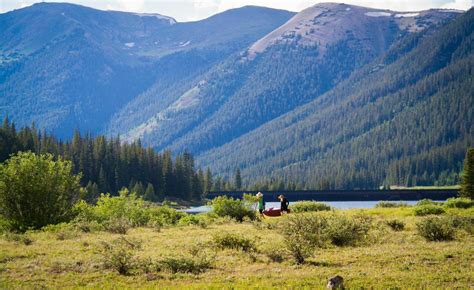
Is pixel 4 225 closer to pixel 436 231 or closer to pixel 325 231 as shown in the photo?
pixel 325 231

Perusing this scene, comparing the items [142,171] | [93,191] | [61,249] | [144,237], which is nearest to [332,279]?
[61,249]

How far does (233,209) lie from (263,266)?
97.3 ft

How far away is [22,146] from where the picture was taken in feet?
509

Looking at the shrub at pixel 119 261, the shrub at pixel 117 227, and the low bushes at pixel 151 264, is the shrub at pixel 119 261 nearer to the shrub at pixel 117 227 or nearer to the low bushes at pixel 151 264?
the low bushes at pixel 151 264

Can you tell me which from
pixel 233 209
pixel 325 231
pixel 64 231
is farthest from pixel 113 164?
pixel 325 231

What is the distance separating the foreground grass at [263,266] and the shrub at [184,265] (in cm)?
53

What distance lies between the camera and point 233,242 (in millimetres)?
33875

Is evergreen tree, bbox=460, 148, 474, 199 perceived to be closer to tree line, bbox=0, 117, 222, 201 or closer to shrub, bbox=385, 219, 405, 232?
shrub, bbox=385, 219, 405, 232

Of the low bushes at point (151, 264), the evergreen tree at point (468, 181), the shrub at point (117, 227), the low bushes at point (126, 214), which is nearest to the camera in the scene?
the low bushes at point (151, 264)

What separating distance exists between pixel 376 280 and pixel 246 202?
35.9 metres

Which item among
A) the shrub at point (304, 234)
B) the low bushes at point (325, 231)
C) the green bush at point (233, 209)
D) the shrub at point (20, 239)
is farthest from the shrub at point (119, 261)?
the green bush at point (233, 209)

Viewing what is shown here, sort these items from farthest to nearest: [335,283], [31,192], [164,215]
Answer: [164,215] < [31,192] < [335,283]

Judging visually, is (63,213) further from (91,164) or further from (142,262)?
(91,164)

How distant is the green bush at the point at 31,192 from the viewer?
1899 inches
